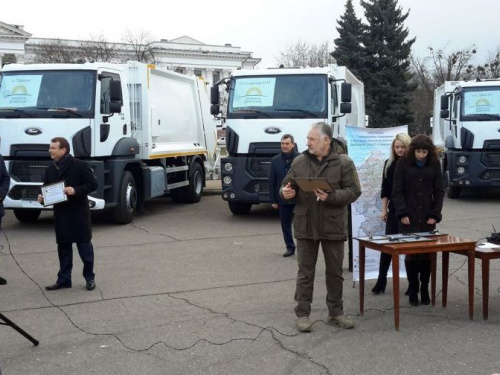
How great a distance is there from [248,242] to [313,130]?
534 centimetres

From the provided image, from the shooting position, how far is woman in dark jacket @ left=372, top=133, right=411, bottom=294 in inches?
278

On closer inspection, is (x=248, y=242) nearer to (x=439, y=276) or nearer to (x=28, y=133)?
(x=439, y=276)

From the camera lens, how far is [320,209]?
226 inches

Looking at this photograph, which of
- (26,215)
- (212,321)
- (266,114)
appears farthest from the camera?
(26,215)

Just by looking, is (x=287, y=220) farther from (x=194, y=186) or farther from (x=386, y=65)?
(x=386, y=65)

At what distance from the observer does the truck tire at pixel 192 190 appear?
16.4 m

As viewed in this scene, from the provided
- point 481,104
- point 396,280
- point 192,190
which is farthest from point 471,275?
point 192,190

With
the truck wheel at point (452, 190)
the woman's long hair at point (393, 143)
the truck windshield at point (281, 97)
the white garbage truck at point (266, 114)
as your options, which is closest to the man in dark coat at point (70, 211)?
the woman's long hair at point (393, 143)

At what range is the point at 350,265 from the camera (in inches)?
332

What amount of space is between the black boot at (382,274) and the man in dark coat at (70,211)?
10.6 feet

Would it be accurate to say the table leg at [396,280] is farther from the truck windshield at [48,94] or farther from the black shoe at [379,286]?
the truck windshield at [48,94]

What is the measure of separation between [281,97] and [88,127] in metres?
3.75

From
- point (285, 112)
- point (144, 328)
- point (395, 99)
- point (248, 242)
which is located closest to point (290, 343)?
point (144, 328)

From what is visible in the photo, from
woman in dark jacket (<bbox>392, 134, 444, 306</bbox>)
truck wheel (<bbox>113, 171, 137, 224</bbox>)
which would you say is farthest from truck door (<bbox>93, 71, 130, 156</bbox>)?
woman in dark jacket (<bbox>392, 134, 444, 306</bbox>)
